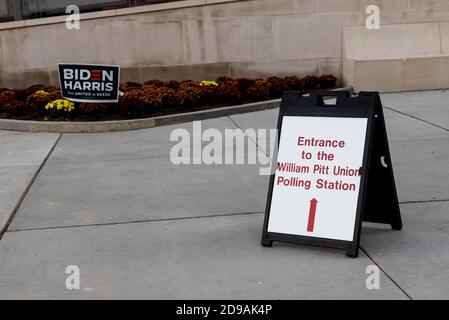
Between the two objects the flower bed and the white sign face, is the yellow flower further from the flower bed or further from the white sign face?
the white sign face

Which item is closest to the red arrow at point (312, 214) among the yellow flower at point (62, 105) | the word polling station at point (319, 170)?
the word polling station at point (319, 170)

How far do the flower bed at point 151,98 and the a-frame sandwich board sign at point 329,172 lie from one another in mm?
5814

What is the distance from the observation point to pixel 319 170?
491 cm

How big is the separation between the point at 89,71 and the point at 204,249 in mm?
6061

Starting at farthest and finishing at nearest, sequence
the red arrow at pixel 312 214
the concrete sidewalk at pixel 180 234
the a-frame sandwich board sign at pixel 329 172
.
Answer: the red arrow at pixel 312 214 < the a-frame sandwich board sign at pixel 329 172 < the concrete sidewalk at pixel 180 234

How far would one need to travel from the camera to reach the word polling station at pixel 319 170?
4.81m

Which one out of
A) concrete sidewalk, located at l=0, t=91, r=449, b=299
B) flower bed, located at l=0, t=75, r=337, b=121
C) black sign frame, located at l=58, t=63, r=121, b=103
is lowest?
concrete sidewalk, located at l=0, t=91, r=449, b=299

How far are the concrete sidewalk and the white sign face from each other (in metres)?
0.21

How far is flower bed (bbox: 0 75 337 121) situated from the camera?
1052 cm

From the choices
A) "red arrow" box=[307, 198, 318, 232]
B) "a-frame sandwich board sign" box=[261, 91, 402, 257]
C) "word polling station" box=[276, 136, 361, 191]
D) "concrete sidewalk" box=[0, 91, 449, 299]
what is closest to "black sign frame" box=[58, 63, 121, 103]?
"concrete sidewalk" box=[0, 91, 449, 299]

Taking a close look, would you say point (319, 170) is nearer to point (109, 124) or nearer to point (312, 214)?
point (312, 214)

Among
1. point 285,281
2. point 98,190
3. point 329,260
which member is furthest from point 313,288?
point 98,190

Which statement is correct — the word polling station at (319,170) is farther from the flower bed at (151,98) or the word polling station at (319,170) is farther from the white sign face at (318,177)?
the flower bed at (151,98)

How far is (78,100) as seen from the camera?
10500 millimetres
